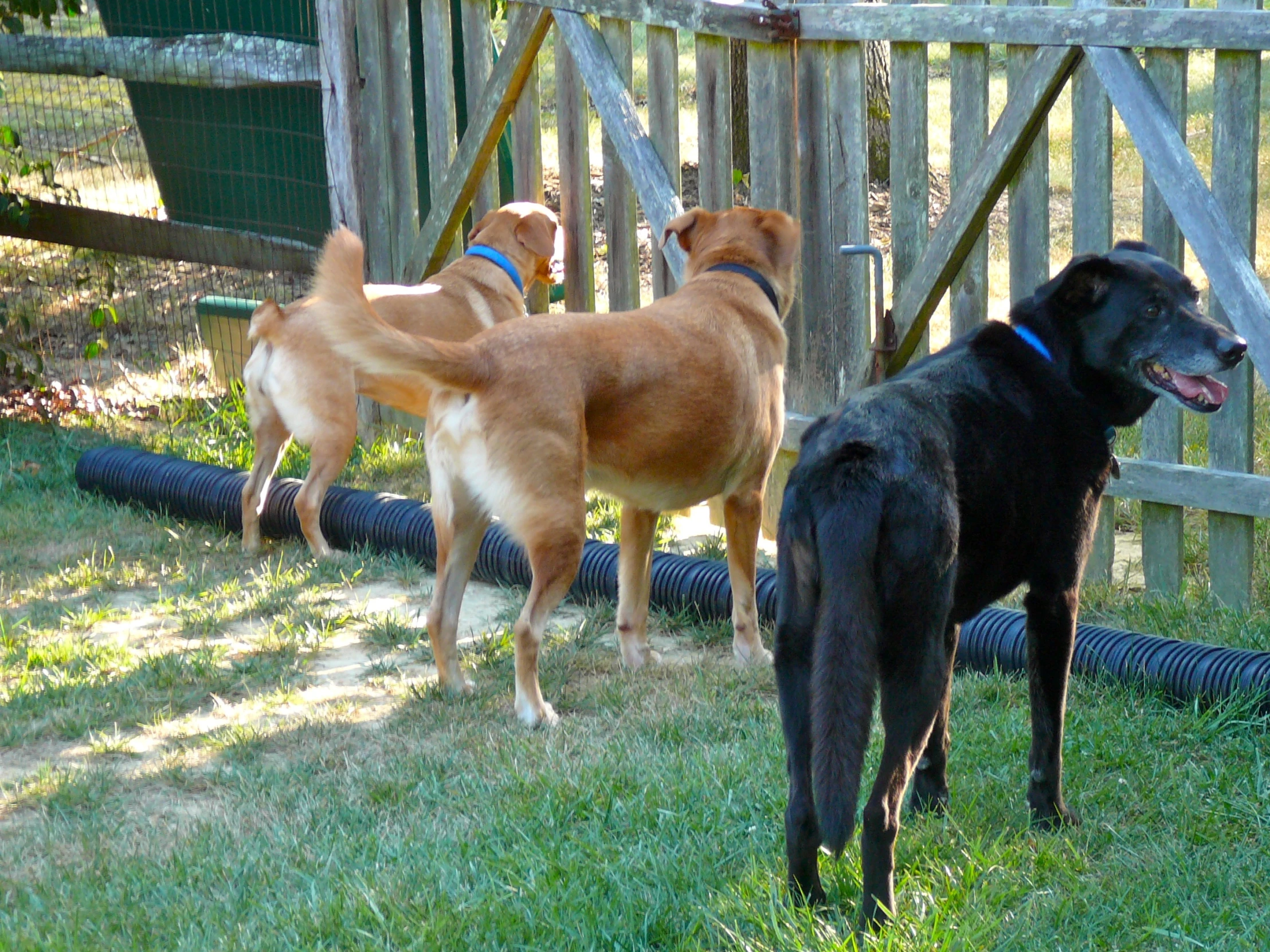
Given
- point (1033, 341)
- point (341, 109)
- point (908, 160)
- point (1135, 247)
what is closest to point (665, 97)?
point (908, 160)

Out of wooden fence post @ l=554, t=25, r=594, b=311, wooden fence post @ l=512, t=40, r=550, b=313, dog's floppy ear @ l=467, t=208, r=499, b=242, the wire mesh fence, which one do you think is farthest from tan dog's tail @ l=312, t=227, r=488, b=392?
the wire mesh fence

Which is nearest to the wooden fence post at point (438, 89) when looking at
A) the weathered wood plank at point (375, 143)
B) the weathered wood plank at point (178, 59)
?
the weathered wood plank at point (375, 143)

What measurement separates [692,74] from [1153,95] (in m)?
10.9

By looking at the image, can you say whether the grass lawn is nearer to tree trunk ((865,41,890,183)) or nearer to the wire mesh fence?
the wire mesh fence

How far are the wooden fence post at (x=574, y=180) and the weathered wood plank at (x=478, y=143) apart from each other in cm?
16

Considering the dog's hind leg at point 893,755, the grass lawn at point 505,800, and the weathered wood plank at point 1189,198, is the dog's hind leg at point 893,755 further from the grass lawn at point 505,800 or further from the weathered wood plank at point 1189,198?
the weathered wood plank at point 1189,198

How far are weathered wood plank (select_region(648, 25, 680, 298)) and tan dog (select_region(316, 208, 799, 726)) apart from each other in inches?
45.6

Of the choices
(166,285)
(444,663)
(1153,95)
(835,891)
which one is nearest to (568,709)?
(444,663)

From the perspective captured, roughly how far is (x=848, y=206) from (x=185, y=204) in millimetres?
5197

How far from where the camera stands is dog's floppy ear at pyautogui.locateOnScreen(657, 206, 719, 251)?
5.00 metres

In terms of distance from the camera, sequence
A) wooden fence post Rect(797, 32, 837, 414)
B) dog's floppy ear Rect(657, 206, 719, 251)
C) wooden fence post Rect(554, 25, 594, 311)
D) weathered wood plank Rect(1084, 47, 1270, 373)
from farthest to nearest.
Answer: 1. wooden fence post Rect(554, 25, 594, 311)
2. wooden fence post Rect(797, 32, 837, 414)
3. dog's floppy ear Rect(657, 206, 719, 251)
4. weathered wood plank Rect(1084, 47, 1270, 373)

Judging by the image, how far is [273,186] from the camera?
8117 mm

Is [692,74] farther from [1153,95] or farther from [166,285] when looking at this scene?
[1153,95]

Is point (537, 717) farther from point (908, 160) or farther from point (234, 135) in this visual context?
point (234, 135)
